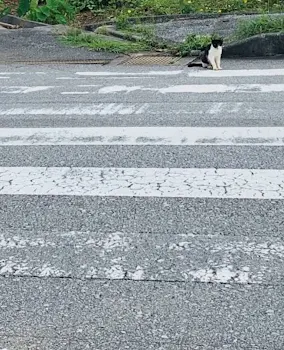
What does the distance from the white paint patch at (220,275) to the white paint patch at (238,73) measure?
6.14m

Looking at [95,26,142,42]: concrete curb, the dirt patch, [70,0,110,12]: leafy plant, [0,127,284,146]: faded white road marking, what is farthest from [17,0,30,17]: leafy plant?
[70,0,110,12]: leafy plant

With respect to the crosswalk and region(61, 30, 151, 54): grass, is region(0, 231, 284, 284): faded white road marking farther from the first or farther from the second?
region(61, 30, 151, 54): grass

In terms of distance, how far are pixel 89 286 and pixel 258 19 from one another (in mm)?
9134

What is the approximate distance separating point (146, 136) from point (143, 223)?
2076mm

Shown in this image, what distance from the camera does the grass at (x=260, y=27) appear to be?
1210 cm

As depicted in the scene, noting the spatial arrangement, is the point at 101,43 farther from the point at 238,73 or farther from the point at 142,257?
the point at 142,257

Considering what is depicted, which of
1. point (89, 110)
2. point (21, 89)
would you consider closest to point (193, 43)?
point (21, 89)

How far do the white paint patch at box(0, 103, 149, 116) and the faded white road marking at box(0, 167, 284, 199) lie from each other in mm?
1996

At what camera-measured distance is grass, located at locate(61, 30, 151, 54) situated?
1276cm

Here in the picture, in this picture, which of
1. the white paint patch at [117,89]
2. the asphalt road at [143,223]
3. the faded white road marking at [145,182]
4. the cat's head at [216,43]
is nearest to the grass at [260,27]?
the cat's head at [216,43]

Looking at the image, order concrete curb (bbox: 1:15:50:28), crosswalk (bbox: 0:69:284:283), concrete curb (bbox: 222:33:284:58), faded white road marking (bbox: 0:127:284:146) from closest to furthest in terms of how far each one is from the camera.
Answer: crosswalk (bbox: 0:69:284:283), faded white road marking (bbox: 0:127:284:146), concrete curb (bbox: 222:33:284:58), concrete curb (bbox: 1:15:50:28)

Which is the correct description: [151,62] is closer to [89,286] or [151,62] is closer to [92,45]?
[92,45]

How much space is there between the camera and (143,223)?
197 inches

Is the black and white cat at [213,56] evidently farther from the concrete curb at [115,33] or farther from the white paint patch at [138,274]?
the white paint patch at [138,274]
